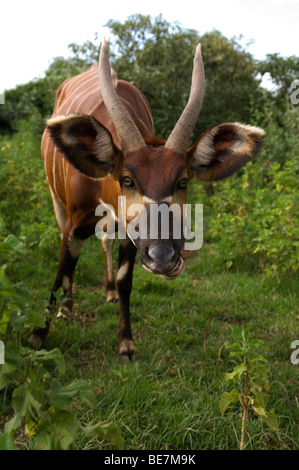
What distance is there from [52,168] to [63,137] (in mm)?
1328

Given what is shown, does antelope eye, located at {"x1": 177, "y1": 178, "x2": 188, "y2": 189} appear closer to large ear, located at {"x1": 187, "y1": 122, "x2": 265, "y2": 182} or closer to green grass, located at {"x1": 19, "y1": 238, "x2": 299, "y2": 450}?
large ear, located at {"x1": 187, "y1": 122, "x2": 265, "y2": 182}

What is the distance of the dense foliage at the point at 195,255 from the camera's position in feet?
5.18

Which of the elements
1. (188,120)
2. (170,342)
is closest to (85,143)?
(188,120)

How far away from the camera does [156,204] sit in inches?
87.9

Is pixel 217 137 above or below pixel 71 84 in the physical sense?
below

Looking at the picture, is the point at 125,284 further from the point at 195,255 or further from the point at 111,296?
the point at 195,255

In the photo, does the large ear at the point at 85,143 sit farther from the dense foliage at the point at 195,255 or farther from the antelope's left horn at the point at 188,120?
the dense foliage at the point at 195,255

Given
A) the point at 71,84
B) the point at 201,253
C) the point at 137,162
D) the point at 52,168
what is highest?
the point at 71,84

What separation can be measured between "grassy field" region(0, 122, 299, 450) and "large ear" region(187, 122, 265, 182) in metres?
1.21

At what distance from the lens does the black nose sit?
2.11m

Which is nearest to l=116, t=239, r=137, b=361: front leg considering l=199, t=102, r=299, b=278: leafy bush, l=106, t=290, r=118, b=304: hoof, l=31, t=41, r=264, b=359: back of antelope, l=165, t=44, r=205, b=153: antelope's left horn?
l=31, t=41, r=264, b=359: back of antelope

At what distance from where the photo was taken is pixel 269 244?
4062 mm
